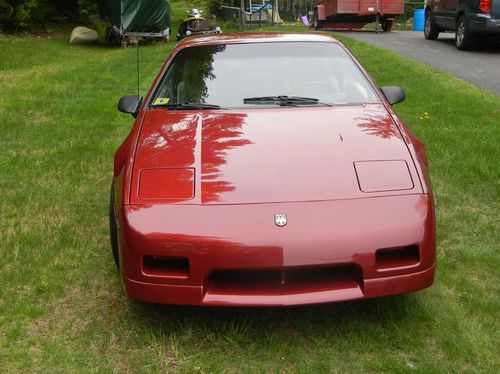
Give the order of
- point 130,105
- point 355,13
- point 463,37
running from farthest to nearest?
point 355,13, point 463,37, point 130,105

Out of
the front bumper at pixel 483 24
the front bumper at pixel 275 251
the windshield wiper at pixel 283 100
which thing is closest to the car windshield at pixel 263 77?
the windshield wiper at pixel 283 100

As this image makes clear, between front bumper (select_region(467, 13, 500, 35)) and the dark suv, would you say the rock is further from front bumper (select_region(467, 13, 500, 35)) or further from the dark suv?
front bumper (select_region(467, 13, 500, 35))

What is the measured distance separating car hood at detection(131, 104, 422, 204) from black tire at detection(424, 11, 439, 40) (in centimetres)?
1280

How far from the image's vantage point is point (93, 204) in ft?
15.4

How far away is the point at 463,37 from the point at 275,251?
1135 centimetres

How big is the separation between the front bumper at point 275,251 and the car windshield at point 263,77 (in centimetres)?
127

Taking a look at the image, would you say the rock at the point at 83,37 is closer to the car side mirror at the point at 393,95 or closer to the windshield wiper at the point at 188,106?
the windshield wiper at the point at 188,106

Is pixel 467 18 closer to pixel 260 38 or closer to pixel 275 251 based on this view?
pixel 260 38

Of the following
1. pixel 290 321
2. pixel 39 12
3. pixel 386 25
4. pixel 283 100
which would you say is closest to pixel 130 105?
pixel 283 100

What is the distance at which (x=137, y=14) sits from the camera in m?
17.8

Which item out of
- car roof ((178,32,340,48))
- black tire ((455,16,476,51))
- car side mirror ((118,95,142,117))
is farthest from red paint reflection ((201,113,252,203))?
black tire ((455,16,476,51))

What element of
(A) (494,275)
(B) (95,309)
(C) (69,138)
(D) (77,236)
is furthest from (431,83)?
(B) (95,309)

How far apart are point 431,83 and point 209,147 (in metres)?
6.28

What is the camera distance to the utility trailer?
19359mm
